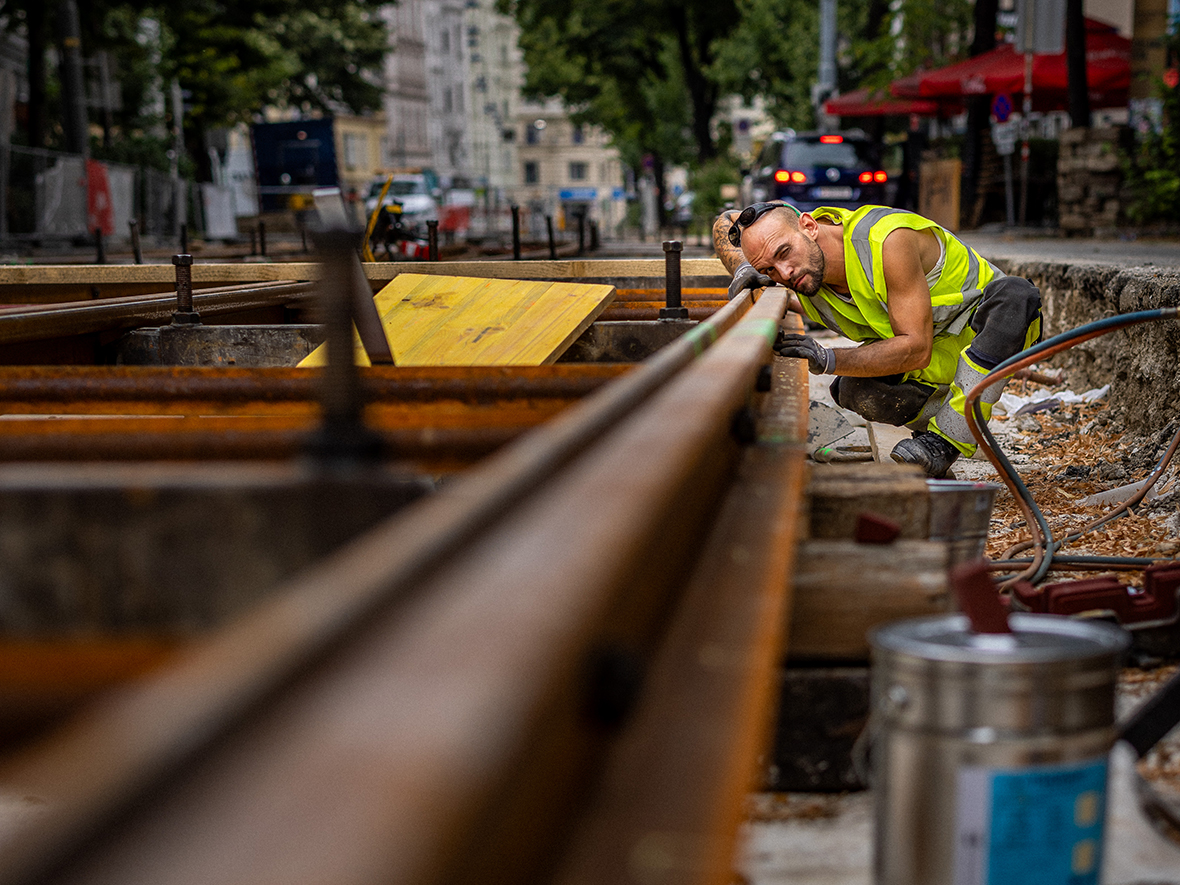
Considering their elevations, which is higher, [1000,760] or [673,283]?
[673,283]

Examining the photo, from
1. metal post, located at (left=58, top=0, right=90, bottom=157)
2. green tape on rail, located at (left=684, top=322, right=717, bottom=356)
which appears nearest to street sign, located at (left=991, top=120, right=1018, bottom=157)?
metal post, located at (left=58, top=0, right=90, bottom=157)

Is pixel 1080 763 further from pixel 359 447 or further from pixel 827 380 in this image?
pixel 827 380

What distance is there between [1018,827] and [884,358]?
11.3ft

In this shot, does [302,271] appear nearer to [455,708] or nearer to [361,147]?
[455,708]

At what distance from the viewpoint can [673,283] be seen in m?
5.77

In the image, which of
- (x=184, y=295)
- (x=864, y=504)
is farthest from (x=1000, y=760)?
(x=184, y=295)

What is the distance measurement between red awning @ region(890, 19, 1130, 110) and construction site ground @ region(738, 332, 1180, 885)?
13227mm

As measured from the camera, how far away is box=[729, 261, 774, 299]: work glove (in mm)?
5659

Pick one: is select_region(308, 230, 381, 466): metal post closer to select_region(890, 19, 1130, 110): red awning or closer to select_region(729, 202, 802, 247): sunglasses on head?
select_region(729, 202, 802, 247): sunglasses on head

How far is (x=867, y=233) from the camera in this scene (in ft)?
17.1

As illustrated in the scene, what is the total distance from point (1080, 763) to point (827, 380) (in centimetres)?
869

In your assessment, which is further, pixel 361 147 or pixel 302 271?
pixel 361 147

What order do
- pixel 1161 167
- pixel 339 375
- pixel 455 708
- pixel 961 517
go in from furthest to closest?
pixel 1161 167 → pixel 961 517 → pixel 339 375 → pixel 455 708

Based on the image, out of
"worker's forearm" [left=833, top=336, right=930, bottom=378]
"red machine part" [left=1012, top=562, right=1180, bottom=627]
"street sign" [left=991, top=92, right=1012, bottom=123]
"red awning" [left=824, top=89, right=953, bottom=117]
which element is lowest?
"red machine part" [left=1012, top=562, right=1180, bottom=627]
